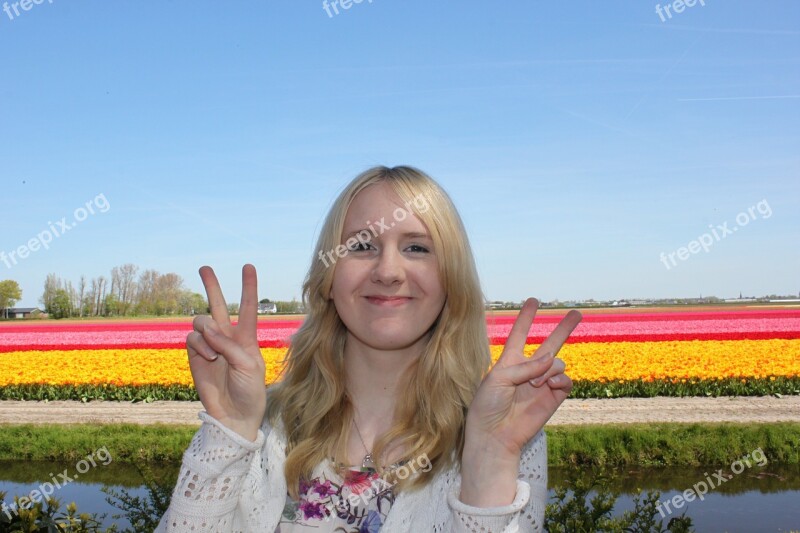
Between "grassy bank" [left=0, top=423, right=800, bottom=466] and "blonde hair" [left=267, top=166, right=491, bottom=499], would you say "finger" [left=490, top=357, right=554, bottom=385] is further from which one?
"grassy bank" [left=0, top=423, right=800, bottom=466]

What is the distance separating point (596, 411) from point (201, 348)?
1038 cm

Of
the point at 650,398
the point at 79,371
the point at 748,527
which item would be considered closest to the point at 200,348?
the point at 748,527

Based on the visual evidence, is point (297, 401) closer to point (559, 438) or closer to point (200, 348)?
point (200, 348)

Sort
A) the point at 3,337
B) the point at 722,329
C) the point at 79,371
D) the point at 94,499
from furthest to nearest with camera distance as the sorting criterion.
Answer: the point at 3,337
the point at 722,329
the point at 79,371
the point at 94,499

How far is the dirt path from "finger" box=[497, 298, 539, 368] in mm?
8797

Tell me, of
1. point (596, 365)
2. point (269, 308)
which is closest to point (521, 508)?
point (596, 365)

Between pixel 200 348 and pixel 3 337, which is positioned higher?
pixel 200 348

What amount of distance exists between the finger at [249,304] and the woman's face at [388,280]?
285 mm

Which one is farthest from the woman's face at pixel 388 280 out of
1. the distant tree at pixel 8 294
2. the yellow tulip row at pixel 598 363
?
the distant tree at pixel 8 294

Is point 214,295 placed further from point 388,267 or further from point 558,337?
point 558,337

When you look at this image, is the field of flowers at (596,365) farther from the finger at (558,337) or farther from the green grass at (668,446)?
the finger at (558,337)

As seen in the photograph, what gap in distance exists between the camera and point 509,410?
1.94 meters

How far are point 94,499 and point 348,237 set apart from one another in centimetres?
661

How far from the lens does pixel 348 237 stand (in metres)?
2.29
